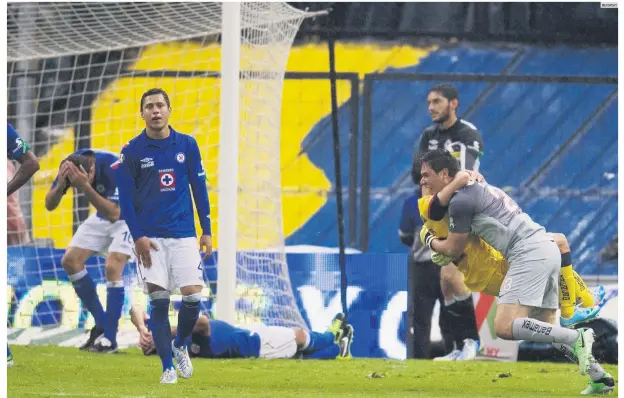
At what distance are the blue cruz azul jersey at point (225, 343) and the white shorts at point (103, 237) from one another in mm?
937

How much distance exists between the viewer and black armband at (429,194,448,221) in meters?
6.23

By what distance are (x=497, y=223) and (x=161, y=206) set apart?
175 centimetres

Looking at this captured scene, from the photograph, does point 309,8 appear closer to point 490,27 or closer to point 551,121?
point 490,27

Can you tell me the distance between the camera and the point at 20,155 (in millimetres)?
Answer: 6945

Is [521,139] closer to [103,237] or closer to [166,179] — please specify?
[103,237]

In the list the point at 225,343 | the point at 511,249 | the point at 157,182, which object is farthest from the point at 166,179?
the point at 225,343

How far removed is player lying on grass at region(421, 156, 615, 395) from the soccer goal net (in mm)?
2565

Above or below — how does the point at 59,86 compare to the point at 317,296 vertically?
above

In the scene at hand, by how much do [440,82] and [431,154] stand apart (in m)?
4.41

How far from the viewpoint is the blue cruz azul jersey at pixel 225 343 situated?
26.6 ft

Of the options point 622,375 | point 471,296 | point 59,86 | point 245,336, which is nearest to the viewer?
point 622,375

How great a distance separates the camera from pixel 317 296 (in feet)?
30.3

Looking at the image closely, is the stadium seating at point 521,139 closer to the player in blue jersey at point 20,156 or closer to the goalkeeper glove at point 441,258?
the player in blue jersey at point 20,156

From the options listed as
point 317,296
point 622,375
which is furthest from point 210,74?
point 622,375
